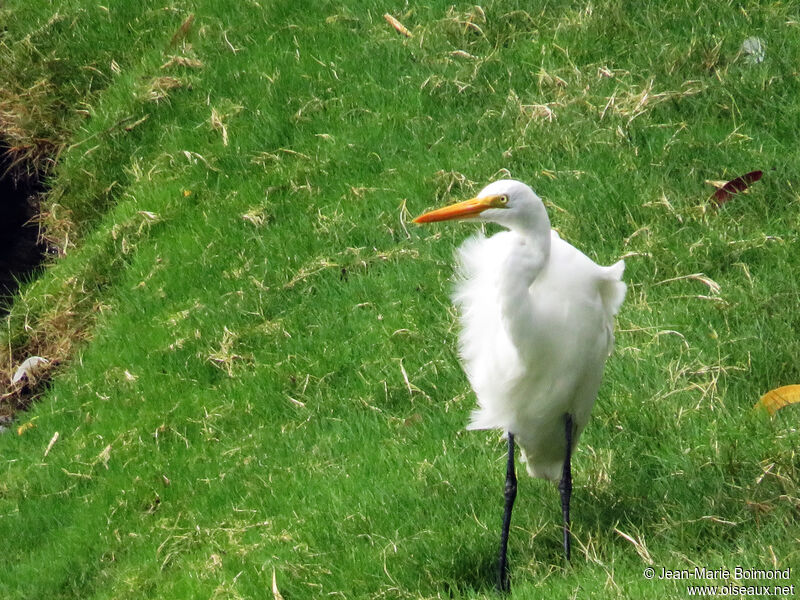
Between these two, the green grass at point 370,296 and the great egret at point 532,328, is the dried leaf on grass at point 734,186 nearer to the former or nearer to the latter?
the green grass at point 370,296

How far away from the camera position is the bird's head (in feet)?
14.0

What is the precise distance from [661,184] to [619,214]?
34cm

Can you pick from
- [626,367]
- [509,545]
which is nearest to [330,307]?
[626,367]

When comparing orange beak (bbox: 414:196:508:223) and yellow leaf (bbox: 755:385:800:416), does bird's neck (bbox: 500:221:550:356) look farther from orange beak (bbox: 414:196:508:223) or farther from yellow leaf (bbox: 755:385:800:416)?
yellow leaf (bbox: 755:385:800:416)

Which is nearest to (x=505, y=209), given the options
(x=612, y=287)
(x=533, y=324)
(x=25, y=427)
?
(x=533, y=324)

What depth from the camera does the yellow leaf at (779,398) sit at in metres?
4.86

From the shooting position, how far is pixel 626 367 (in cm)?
567

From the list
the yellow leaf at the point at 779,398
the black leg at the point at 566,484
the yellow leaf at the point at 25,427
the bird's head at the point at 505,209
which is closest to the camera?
the bird's head at the point at 505,209

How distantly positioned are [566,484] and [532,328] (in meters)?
0.77

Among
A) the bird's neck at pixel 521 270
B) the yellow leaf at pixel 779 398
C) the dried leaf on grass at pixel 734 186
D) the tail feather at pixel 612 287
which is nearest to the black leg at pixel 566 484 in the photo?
the tail feather at pixel 612 287

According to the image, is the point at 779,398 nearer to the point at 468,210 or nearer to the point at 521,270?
the point at 521,270

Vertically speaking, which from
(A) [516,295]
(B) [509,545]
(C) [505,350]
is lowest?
(B) [509,545]

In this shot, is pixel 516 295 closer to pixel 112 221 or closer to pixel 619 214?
pixel 619 214

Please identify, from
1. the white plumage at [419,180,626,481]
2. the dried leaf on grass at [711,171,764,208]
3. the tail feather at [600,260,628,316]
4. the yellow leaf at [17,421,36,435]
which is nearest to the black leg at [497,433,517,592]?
the white plumage at [419,180,626,481]
